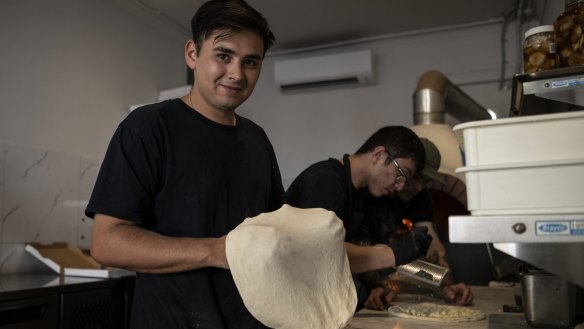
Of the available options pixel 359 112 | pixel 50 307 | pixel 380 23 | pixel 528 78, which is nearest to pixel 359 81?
pixel 359 112

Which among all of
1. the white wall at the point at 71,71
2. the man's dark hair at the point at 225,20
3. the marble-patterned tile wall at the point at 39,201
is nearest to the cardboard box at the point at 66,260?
the marble-patterned tile wall at the point at 39,201

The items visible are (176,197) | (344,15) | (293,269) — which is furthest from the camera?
(344,15)

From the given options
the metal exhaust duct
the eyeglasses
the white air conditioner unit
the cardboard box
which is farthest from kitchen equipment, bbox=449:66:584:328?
the white air conditioner unit

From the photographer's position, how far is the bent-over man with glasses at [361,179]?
5.65 ft

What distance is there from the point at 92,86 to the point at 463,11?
276 centimetres

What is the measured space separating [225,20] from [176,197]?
0.46 meters

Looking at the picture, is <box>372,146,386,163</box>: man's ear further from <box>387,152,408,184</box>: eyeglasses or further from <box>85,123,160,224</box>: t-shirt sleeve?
<box>85,123,160,224</box>: t-shirt sleeve

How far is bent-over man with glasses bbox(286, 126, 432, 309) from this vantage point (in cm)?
172

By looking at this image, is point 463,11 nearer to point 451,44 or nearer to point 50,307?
point 451,44

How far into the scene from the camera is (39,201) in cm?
281

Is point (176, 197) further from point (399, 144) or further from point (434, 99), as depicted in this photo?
point (434, 99)

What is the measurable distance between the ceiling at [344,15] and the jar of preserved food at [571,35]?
2.58 metres

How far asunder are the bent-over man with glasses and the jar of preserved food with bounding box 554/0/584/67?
2.82ft

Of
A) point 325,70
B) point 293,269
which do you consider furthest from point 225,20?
point 325,70
